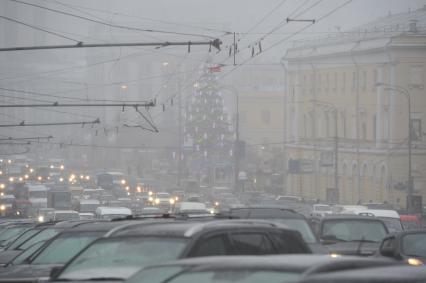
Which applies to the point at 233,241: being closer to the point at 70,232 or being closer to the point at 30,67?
the point at 70,232

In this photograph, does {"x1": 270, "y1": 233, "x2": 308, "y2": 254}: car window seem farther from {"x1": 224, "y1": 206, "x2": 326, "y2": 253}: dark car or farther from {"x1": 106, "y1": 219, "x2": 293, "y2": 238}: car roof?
{"x1": 224, "y1": 206, "x2": 326, "y2": 253}: dark car

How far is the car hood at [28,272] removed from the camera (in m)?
11.6

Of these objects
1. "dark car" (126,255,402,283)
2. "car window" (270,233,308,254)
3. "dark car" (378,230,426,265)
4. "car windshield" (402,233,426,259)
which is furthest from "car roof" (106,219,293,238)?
"car windshield" (402,233,426,259)

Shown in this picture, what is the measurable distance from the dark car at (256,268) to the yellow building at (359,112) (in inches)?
2112

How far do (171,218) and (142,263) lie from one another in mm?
2386

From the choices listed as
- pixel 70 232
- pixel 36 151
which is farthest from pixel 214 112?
pixel 70 232

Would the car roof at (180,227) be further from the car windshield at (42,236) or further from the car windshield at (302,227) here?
the car windshield at (42,236)

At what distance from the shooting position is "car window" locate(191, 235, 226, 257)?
9.00 meters

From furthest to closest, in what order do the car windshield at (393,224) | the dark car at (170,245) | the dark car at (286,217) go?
the car windshield at (393,224), the dark car at (286,217), the dark car at (170,245)

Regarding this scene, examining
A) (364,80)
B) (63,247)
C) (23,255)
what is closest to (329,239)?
(23,255)

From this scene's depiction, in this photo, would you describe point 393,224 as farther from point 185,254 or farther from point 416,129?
point 416,129

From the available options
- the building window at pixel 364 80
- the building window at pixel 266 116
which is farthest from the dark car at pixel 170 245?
the building window at pixel 266 116

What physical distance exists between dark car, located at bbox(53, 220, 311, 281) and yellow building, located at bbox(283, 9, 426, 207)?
5136 cm

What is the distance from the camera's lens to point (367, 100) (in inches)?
2844
